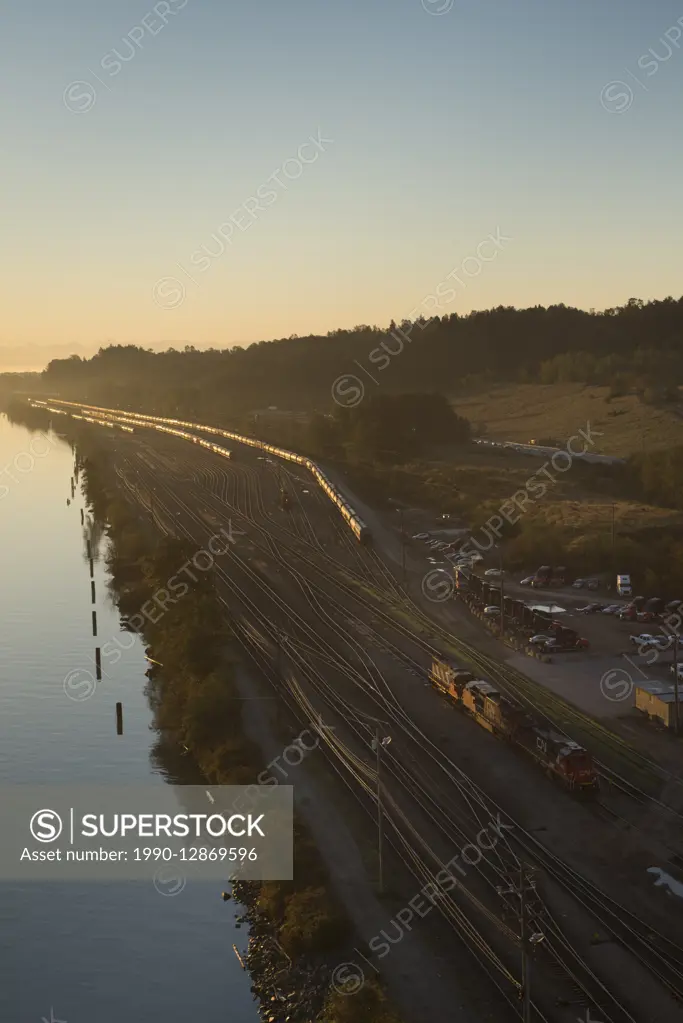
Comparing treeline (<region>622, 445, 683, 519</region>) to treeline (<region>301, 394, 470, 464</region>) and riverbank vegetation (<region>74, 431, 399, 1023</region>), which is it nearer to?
treeline (<region>301, 394, 470, 464</region>)

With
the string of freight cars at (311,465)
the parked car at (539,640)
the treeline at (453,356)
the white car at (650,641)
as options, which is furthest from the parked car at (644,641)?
the treeline at (453,356)

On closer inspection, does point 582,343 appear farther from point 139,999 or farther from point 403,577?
point 139,999

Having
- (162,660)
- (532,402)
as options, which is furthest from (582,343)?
(162,660)

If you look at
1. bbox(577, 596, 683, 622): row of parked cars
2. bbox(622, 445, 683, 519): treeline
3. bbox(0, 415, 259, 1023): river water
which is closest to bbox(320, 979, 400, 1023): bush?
bbox(0, 415, 259, 1023): river water

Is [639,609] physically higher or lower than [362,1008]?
higher

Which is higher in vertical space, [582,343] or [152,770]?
[582,343]

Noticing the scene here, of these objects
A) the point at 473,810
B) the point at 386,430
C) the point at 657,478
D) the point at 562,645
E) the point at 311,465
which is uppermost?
the point at 386,430

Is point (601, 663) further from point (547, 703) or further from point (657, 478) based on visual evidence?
point (657, 478)

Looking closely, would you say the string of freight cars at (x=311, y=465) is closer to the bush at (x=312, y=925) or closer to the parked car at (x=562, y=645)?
the parked car at (x=562, y=645)

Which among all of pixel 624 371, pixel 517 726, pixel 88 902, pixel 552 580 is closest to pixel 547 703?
A: pixel 517 726
